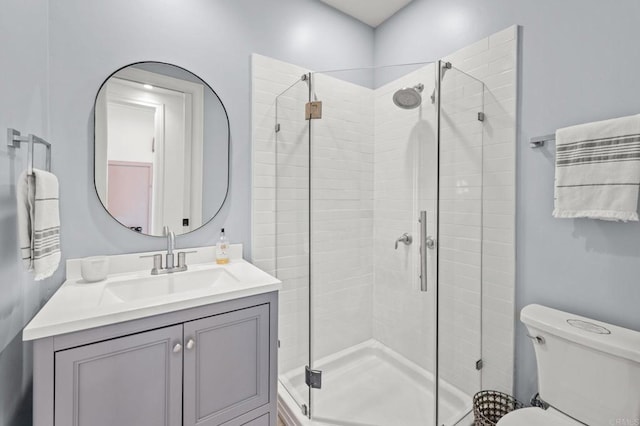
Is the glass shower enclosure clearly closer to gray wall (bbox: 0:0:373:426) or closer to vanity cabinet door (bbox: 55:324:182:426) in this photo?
→ gray wall (bbox: 0:0:373:426)

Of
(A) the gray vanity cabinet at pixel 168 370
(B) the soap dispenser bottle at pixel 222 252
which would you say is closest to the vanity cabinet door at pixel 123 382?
(A) the gray vanity cabinet at pixel 168 370

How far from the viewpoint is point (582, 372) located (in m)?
1.20

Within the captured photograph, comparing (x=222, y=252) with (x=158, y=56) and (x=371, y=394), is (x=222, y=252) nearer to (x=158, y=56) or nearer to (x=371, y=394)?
(x=158, y=56)

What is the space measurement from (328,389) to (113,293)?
51.1 inches

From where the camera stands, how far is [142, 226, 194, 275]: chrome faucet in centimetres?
156

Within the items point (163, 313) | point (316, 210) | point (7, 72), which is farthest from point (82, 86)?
point (316, 210)

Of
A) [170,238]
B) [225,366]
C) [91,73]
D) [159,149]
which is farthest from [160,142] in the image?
[225,366]

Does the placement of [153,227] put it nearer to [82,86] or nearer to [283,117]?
[82,86]

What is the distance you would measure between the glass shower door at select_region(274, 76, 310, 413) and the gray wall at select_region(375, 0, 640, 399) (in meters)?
1.18

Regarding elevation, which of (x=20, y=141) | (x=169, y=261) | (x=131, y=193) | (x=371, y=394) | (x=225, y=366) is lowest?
(x=371, y=394)

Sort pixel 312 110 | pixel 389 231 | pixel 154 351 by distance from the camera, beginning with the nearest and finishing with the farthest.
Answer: pixel 154 351
pixel 312 110
pixel 389 231

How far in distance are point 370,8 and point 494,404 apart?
110 inches

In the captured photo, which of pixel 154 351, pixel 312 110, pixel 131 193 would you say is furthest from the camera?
pixel 312 110

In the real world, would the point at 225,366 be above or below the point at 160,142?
below
